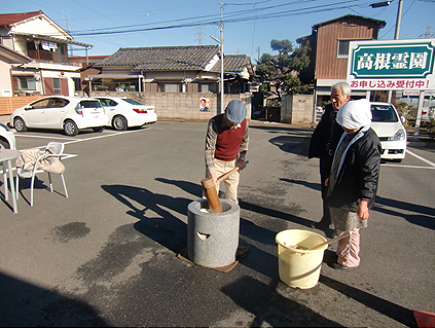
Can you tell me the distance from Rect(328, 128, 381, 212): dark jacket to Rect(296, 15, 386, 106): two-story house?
19191 millimetres

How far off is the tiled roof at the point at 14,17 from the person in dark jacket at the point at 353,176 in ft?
99.8

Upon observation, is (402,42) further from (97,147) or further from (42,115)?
(42,115)

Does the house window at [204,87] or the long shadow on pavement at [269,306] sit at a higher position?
the house window at [204,87]

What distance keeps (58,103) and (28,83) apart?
700 inches

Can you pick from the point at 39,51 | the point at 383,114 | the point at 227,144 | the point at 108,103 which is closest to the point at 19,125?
the point at 108,103

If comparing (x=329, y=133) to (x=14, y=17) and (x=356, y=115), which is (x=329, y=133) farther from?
(x=14, y=17)

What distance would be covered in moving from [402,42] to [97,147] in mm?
11762

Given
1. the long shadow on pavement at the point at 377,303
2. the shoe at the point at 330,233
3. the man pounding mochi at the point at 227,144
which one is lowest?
the long shadow on pavement at the point at 377,303

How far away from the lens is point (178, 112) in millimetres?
19891

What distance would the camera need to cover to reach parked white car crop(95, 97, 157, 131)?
44.9 feet

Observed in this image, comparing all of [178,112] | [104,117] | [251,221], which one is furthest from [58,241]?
[178,112]

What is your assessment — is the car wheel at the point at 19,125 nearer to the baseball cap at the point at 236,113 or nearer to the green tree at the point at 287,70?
the baseball cap at the point at 236,113

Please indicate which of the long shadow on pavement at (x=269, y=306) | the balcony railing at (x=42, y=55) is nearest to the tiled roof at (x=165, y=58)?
the balcony railing at (x=42, y=55)

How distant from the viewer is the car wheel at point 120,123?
13727mm
